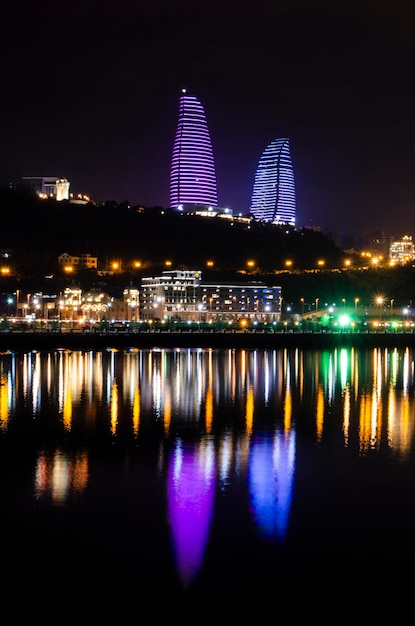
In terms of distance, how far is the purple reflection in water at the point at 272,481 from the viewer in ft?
29.1

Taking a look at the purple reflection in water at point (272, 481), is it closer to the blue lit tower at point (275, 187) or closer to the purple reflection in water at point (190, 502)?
the purple reflection in water at point (190, 502)

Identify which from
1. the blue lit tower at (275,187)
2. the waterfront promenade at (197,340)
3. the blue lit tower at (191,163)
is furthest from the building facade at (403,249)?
the waterfront promenade at (197,340)

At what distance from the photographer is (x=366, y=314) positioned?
2640 inches

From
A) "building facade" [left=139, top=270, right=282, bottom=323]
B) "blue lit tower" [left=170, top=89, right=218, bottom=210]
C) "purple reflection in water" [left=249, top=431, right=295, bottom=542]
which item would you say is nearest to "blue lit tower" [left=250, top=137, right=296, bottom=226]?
"blue lit tower" [left=170, top=89, right=218, bottom=210]

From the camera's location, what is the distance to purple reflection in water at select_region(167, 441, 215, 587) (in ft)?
25.6

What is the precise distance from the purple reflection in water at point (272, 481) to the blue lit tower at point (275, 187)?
10095 cm

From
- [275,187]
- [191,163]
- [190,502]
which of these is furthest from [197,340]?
[275,187]

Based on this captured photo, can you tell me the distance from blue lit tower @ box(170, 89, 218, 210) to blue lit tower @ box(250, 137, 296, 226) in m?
13.7

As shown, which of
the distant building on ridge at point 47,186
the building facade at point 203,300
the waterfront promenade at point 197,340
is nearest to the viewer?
the waterfront promenade at point 197,340

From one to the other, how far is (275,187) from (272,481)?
4203 inches

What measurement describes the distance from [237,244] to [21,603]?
82.8 metres

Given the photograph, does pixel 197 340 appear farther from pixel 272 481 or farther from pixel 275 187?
pixel 275 187

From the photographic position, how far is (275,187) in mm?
115125

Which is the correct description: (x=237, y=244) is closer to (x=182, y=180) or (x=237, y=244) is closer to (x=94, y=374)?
(x=182, y=180)
